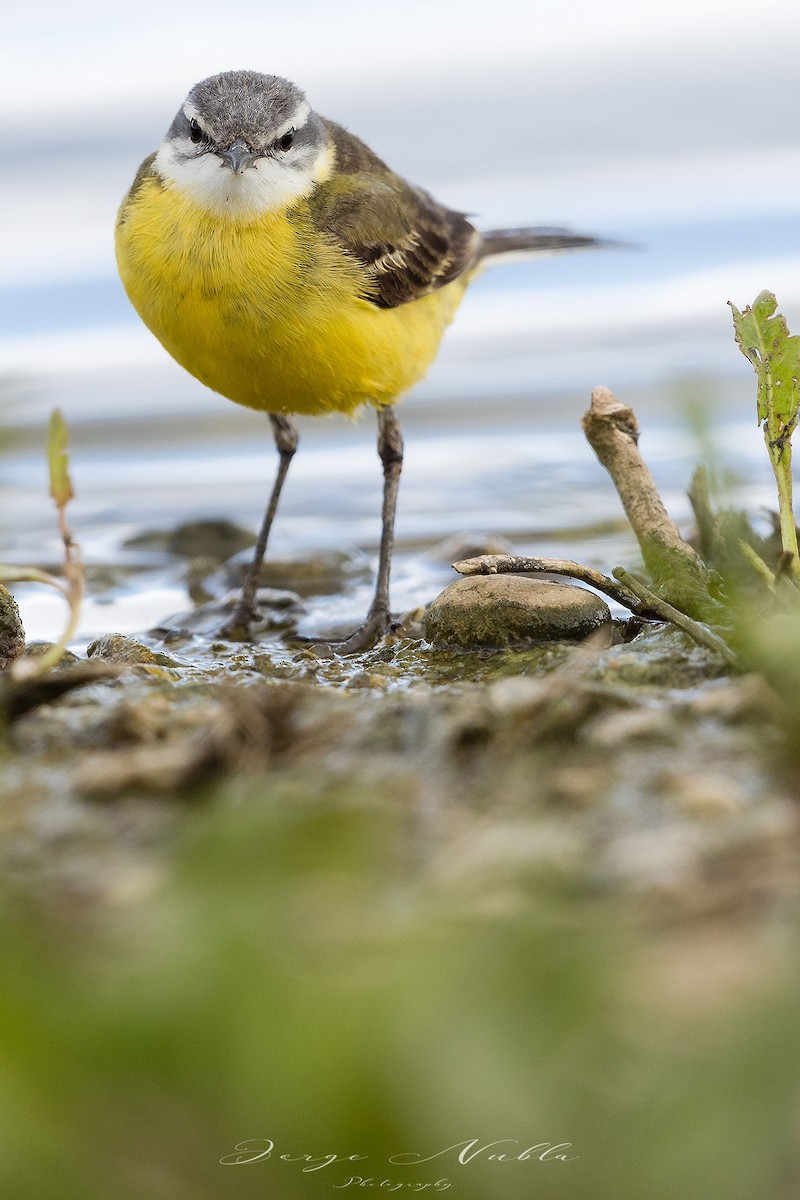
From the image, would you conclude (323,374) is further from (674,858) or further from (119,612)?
(674,858)

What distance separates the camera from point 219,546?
28.7ft

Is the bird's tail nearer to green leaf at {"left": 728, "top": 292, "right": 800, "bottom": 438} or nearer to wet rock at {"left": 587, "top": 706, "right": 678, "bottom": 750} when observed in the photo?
green leaf at {"left": 728, "top": 292, "right": 800, "bottom": 438}

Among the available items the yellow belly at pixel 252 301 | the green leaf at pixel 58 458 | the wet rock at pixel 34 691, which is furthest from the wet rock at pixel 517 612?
the green leaf at pixel 58 458

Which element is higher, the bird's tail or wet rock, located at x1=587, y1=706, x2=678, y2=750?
the bird's tail

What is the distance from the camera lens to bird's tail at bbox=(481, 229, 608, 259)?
26.6 feet

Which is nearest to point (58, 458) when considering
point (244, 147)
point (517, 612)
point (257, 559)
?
point (517, 612)

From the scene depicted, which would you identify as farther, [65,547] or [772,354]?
[772,354]

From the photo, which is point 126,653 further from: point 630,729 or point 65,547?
point 630,729

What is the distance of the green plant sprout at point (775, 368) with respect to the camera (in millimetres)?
4145

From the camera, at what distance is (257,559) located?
662 cm

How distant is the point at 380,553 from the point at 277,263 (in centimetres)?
171

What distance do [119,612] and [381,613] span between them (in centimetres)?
182

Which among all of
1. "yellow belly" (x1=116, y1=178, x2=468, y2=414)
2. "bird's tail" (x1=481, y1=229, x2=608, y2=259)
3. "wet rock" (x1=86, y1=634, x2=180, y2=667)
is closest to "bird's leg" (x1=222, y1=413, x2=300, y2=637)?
"yellow belly" (x1=116, y1=178, x2=468, y2=414)

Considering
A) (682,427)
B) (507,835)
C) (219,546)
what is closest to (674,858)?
(507,835)
